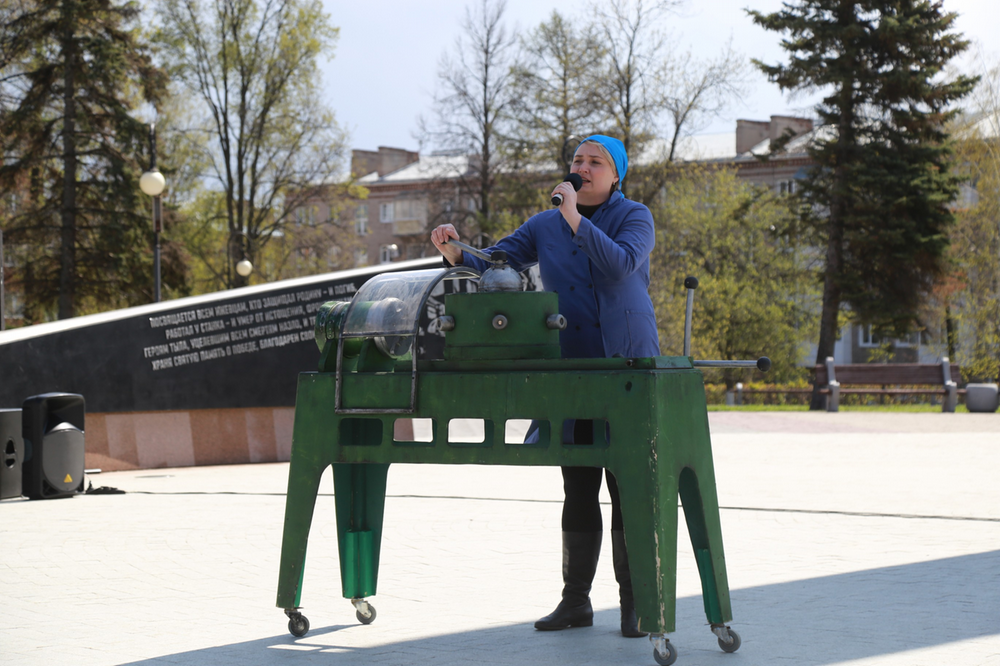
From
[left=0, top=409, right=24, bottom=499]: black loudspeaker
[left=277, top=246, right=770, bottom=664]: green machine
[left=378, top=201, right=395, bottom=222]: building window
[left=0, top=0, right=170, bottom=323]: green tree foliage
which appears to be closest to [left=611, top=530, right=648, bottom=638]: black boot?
[left=277, top=246, right=770, bottom=664]: green machine

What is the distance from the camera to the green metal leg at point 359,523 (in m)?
4.37

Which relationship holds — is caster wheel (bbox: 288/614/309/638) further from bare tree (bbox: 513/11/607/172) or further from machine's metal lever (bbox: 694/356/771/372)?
bare tree (bbox: 513/11/607/172)

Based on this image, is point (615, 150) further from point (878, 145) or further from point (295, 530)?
point (878, 145)

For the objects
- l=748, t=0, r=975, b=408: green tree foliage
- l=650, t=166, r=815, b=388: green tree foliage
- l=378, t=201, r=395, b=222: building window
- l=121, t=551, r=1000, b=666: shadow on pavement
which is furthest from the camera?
l=378, t=201, r=395, b=222: building window

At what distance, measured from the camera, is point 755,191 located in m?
34.0

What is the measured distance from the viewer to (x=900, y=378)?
24.6 meters

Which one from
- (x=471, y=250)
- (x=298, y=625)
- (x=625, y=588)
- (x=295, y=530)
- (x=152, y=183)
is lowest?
(x=298, y=625)

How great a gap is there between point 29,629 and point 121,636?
1.45ft

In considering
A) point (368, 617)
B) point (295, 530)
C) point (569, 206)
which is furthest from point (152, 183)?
point (569, 206)

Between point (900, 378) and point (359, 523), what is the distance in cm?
2227

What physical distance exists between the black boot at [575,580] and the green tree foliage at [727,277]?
32.6 m

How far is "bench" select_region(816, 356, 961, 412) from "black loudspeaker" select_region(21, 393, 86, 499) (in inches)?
704

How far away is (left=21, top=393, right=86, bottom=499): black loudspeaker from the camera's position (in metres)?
9.30

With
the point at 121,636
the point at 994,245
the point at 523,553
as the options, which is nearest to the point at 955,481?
the point at 523,553
